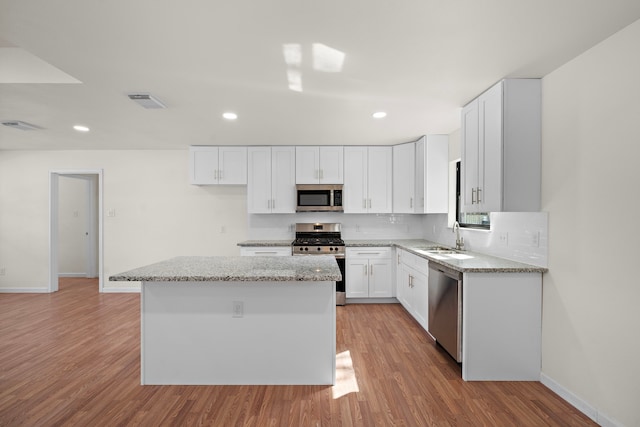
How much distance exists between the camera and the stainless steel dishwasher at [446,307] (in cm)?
264

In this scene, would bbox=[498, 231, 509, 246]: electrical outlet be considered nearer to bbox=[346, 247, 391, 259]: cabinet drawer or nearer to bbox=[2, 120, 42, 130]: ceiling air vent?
bbox=[346, 247, 391, 259]: cabinet drawer

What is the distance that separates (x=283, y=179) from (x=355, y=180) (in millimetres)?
1109

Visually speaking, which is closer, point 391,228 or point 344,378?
point 344,378

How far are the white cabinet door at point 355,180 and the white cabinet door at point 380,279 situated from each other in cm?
85

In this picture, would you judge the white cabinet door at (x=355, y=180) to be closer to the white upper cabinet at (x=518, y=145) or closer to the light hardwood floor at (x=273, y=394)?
the light hardwood floor at (x=273, y=394)

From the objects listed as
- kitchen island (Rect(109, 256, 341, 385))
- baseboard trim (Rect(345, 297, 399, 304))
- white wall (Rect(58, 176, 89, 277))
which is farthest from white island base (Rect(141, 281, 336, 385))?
white wall (Rect(58, 176, 89, 277))

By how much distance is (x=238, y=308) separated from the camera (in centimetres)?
251

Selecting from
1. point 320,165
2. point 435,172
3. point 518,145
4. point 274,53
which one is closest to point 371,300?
point 435,172

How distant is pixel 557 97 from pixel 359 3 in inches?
68.6

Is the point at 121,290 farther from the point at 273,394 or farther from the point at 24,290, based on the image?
the point at 273,394

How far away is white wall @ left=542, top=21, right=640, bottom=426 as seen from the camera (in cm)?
181

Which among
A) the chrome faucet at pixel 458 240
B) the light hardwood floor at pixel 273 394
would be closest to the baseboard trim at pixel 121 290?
the light hardwood floor at pixel 273 394

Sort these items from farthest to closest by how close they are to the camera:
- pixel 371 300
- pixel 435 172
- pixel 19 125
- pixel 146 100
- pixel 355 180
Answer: pixel 355 180
pixel 371 300
pixel 435 172
pixel 19 125
pixel 146 100

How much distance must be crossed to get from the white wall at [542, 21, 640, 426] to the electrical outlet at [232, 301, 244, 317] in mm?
2389
